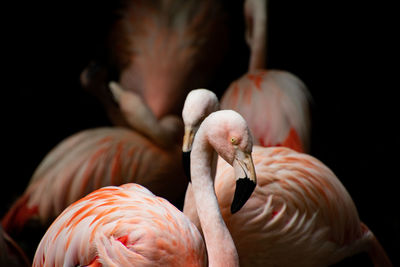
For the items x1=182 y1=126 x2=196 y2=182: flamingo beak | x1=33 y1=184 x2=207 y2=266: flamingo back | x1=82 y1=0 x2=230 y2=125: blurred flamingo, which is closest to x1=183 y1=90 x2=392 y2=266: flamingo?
x1=182 y1=126 x2=196 y2=182: flamingo beak

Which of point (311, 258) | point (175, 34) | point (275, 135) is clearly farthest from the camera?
point (175, 34)

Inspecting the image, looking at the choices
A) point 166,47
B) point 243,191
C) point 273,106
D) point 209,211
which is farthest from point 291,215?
point 166,47

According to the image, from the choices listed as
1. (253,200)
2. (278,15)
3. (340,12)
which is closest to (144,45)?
(278,15)

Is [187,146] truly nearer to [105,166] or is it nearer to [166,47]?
[105,166]

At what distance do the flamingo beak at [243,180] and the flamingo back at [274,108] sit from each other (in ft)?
4.27

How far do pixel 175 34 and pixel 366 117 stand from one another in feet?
4.78

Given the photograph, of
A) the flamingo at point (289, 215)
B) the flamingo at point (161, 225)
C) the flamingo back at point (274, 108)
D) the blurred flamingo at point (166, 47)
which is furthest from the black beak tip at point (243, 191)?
the blurred flamingo at point (166, 47)

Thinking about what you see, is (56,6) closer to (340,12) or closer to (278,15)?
(278,15)

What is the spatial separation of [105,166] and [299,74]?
5.46 ft

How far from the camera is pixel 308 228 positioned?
2.84 metres

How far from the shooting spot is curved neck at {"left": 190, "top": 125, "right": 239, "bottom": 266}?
7.42 ft

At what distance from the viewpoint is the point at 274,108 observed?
3.53m

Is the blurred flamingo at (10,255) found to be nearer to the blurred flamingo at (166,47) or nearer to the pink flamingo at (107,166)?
the pink flamingo at (107,166)

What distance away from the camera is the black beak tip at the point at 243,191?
2.14 metres
